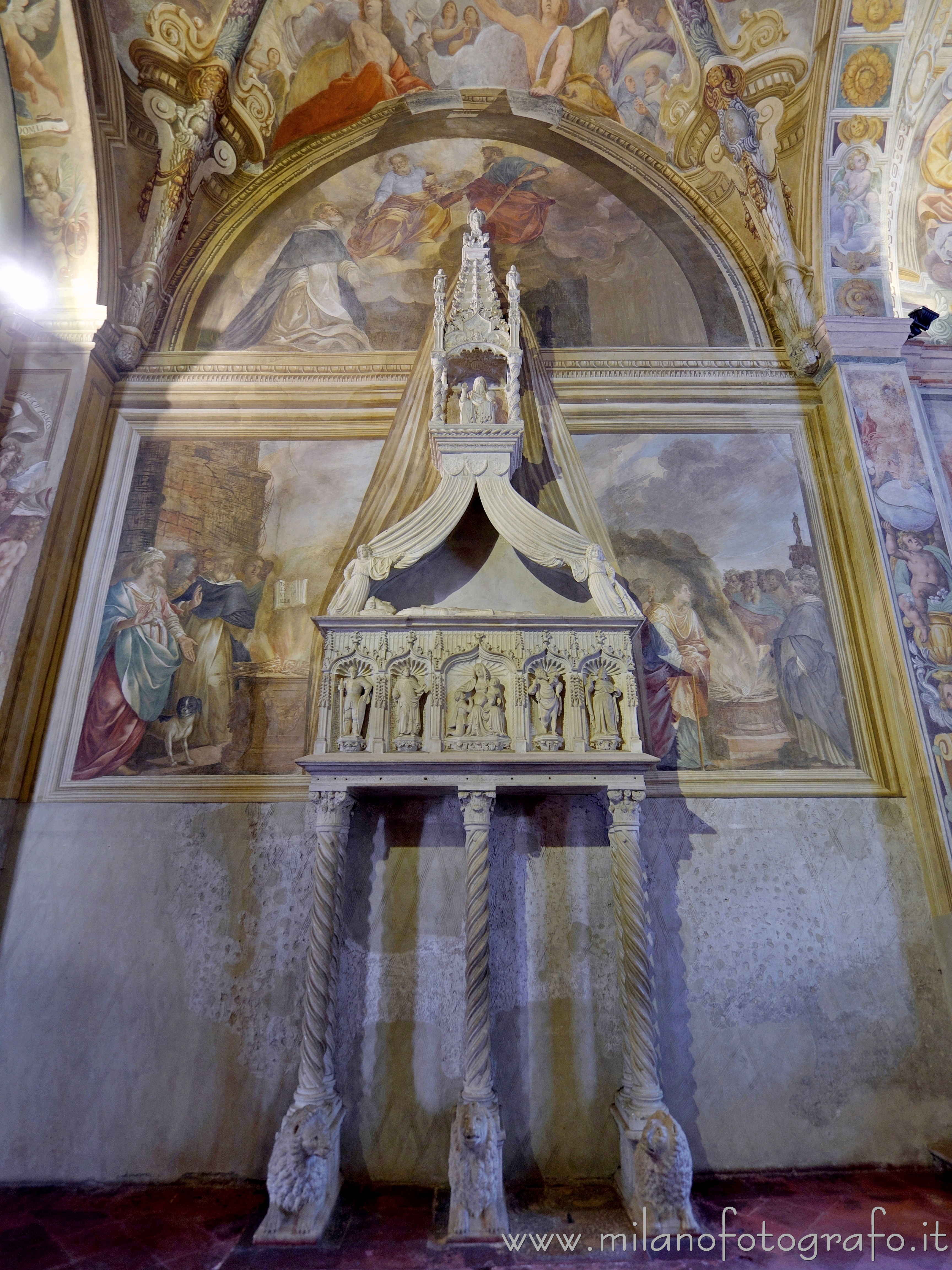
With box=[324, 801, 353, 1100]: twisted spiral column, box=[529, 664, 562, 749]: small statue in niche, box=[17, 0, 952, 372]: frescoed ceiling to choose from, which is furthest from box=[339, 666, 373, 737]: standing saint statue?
box=[17, 0, 952, 372]: frescoed ceiling

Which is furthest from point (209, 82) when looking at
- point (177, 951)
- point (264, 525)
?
point (177, 951)

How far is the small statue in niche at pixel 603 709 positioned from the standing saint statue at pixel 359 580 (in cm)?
184

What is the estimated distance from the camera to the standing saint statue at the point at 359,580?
5.60 meters

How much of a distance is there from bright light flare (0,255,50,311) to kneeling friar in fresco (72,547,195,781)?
106 inches

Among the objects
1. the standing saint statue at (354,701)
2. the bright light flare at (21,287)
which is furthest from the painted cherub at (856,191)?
the bright light flare at (21,287)

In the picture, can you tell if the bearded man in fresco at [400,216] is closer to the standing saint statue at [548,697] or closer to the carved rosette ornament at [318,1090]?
A: the standing saint statue at [548,697]

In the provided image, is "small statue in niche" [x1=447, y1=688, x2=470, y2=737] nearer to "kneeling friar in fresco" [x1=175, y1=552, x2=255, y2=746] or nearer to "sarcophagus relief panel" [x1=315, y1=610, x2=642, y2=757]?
"sarcophagus relief panel" [x1=315, y1=610, x2=642, y2=757]

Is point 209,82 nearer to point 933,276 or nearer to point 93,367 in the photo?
point 93,367

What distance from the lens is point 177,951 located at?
5.40 meters

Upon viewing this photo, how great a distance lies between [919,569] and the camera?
20.4 ft

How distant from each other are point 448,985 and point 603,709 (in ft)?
7.64

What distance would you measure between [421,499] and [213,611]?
210cm

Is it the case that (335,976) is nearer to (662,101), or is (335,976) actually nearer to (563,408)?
(563,408)

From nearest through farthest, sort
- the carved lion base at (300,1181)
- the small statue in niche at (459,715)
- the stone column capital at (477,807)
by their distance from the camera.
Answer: the carved lion base at (300,1181), the stone column capital at (477,807), the small statue in niche at (459,715)
